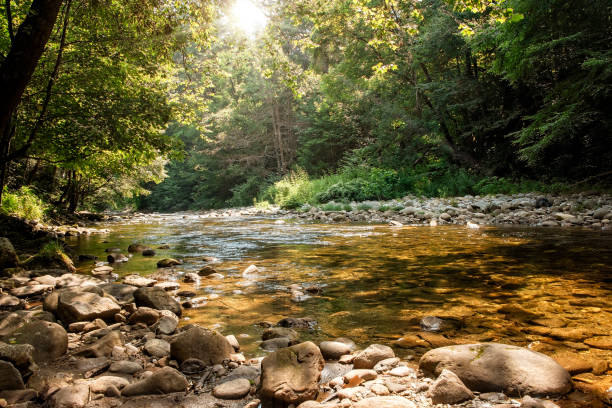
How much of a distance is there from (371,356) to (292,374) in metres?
0.58

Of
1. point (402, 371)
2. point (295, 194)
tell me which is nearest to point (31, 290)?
point (402, 371)

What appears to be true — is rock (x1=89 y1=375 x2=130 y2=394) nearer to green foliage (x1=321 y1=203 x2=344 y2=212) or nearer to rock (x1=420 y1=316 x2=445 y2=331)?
rock (x1=420 y1=316 x2=445 y2=331)

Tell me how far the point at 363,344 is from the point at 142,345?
5.56ft

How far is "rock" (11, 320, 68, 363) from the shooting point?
2.46 meters

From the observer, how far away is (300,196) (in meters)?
18.8

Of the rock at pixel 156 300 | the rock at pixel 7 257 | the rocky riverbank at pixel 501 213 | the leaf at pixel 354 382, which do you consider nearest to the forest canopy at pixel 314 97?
the rock at pixel 7 257

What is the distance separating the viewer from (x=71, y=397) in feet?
6.20

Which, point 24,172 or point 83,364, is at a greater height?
point 24,172

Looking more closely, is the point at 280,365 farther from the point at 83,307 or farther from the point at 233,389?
the point at 83,307

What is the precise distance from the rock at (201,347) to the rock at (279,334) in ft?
1.16

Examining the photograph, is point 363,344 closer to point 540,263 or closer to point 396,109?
point 540,263

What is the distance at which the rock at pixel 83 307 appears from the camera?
3.14 m

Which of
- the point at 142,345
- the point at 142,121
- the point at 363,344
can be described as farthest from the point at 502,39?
the point at 142,345

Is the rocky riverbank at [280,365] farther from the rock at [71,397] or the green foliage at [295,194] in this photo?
the green foliage at [295,194]
